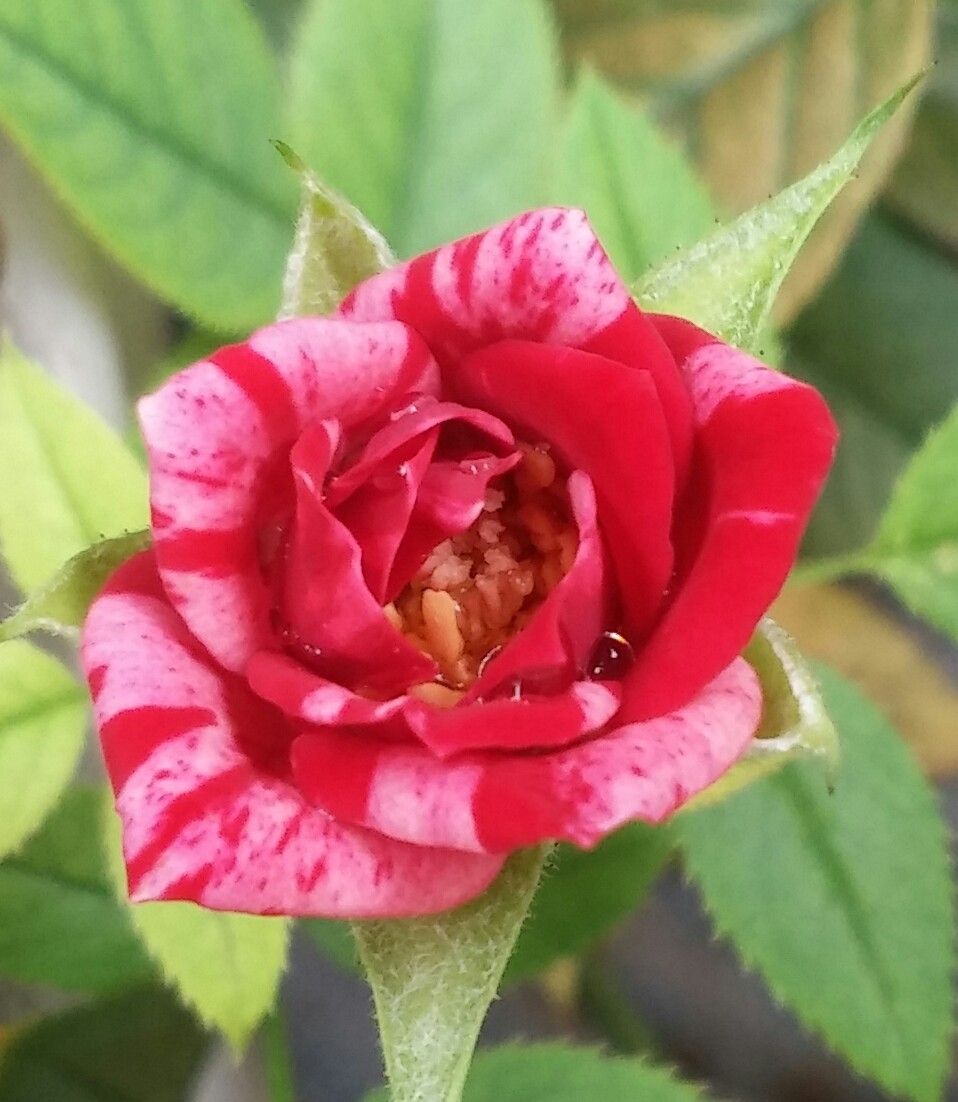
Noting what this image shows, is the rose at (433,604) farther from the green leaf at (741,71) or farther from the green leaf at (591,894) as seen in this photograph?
the green leaf at (741,71)

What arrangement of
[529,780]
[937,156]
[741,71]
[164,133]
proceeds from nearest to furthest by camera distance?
[529,780] → [164,133] → [741,71] → [937,156]

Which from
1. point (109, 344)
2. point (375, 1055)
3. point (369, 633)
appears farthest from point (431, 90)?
point (375, 1055)

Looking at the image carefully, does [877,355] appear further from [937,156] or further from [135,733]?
[135,733]

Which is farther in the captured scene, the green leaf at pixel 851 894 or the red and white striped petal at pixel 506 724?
the green leaf at pixel 851 894

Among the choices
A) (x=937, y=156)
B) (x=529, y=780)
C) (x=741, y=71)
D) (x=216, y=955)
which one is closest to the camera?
(x=529, y=780)

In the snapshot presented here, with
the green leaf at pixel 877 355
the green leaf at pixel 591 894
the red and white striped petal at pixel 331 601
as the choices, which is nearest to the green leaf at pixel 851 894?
the green leaf at pixel 591 894

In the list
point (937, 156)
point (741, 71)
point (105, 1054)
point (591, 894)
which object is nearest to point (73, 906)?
point (105, 1054)

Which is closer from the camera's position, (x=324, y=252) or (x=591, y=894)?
(x=324, y=252)

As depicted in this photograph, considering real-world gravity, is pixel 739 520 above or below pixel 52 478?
above
